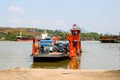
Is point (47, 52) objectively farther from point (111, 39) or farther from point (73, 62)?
point (111, 39)

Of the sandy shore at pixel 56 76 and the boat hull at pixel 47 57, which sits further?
the boat hull at pixel 47 57

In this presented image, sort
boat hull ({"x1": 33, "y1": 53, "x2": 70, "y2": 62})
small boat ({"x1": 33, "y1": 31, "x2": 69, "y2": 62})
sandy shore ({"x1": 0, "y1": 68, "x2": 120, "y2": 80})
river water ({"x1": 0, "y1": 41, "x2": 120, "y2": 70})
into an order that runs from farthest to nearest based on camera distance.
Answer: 1. small boat ({"x1": 33, "y1": 31, "x2": 69, "y2": 62})
2. boat hull ({"x1": 33, "y1": 53, "x2": 70, "y2": 62})
3. river water ({"x1": 0, "y1": 41, "x2": 120, "y2": 70})
4. sandy shore ({"x1": 0, "y1": 68, "x2": 120, "y2": 80})

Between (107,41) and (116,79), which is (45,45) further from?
(107,41)

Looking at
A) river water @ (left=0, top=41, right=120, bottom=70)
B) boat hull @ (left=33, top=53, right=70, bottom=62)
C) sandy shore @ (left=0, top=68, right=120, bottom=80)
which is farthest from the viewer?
boat hull @ (left=33, top=53, right=70, bottom=62)

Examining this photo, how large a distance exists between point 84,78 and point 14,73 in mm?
3150

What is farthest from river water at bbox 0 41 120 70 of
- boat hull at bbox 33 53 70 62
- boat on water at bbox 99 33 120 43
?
boat on water at bbox 99 33 120 43

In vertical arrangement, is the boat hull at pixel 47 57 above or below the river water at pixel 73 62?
above

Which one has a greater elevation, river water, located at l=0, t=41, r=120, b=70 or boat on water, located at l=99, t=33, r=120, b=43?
boat on water, located at l=99, t=33, r=120, b=43

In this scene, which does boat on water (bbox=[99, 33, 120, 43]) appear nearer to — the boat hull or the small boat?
the small boat

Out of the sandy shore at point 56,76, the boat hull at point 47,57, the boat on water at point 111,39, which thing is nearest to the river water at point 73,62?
the boat hull at point 47,57

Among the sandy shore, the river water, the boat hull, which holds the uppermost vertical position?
the sandy shore

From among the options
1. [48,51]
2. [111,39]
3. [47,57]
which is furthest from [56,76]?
[111,39]

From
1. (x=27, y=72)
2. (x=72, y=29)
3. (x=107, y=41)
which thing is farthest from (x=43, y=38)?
(x=107, y=41)

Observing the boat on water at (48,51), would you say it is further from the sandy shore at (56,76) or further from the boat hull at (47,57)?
the sandy shore at (56,76)
